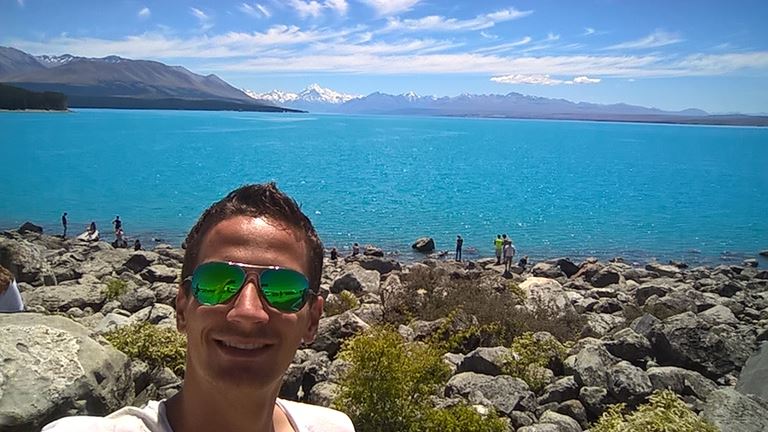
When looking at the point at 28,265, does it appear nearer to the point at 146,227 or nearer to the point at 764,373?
the point at 764,373

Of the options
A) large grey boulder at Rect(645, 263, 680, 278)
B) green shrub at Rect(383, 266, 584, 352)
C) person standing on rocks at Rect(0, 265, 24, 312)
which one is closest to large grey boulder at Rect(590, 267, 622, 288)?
large grey boulder at Rect(645, 263, 680, 278)

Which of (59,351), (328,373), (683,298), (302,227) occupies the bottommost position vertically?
(683,298)

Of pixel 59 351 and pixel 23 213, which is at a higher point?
pixel 59 351

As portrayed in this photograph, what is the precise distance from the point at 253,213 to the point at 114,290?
15193mm

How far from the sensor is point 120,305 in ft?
48.2

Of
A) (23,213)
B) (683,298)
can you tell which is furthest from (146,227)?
(683,298)

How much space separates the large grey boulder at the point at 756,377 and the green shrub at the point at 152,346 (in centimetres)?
731

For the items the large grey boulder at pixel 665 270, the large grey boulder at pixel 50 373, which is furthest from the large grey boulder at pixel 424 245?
the large grey boulder at pixel 50 373

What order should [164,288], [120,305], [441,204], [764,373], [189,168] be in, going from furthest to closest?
[189,168], [441,204], [164,288], [120,305], [764,373]

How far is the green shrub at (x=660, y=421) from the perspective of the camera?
639 centimetres

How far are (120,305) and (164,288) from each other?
2.03m

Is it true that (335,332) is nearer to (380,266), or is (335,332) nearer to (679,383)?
(679,383)

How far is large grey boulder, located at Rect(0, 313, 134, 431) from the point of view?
4.14 m

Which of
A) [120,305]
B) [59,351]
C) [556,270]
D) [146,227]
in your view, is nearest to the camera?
[59,351]
